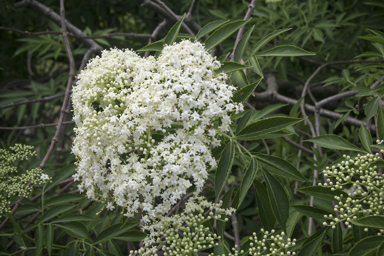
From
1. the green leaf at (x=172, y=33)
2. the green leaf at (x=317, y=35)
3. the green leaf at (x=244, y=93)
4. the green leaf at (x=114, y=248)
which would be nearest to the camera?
the green leaf at (x=244, y=93)

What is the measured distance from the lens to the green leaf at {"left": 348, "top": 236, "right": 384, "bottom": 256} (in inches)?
65.2

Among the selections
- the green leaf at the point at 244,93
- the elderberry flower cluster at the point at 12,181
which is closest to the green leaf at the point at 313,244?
the green leaf at the point at 244,93

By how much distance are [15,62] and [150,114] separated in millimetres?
4308

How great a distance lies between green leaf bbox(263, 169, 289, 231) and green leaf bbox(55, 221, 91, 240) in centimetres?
127

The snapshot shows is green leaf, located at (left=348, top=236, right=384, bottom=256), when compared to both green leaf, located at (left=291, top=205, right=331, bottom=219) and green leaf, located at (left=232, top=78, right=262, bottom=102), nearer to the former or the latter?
green leaf, located at (left=291, top=205, right=331, bottom=219)

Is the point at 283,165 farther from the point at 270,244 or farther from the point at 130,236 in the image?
the point at 130,236

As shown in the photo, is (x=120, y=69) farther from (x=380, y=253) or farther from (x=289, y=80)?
(x=289, y=80)

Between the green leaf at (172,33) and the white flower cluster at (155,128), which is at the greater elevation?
the green leaf at (172,33)

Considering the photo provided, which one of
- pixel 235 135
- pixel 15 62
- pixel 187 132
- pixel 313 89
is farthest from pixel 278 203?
pixel 15 62

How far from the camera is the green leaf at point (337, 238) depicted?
1866 millimetres

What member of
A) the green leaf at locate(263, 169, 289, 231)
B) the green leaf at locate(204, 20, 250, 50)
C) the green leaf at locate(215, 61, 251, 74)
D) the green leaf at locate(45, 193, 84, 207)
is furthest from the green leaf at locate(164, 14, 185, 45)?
the green leaf at locate(45, 193, 84, 207)

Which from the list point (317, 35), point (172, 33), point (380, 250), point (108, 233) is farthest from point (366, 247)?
point (317, 35)

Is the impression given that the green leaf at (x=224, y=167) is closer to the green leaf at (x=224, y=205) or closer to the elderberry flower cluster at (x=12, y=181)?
the green leaf at (x=224, y=205)

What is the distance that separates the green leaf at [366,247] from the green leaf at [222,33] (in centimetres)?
146
